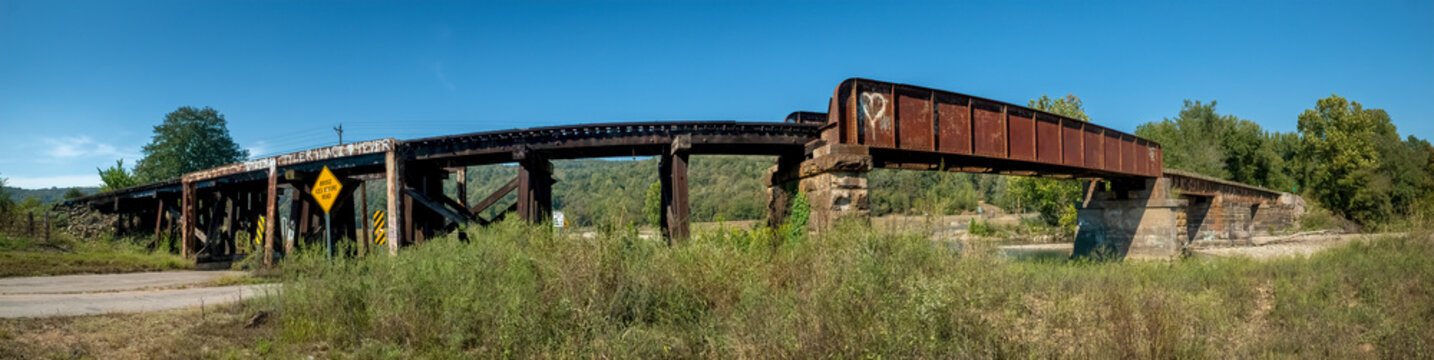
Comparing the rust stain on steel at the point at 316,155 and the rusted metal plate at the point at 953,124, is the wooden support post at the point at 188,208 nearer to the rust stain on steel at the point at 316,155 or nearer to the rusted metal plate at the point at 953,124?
the rust stain on steel at the point at 316,155

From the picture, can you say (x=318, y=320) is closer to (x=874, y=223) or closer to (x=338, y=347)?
(x=338, y=347)

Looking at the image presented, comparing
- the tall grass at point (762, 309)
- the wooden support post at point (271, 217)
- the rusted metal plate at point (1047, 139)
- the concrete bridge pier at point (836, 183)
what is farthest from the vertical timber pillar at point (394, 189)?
the rusted metal plate at point (1047, 139)

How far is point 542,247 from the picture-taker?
6141mm

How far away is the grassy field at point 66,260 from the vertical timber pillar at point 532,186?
35.9 feet

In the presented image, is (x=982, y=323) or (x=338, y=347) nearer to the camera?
(x=982, y=323)

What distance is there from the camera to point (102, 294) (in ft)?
30.0

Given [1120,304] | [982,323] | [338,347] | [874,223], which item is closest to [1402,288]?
[1120,304]

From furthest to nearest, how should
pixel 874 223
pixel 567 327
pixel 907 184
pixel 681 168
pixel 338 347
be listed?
1. pixel 681 168
2. pixel 874 223
3. pixel 907 184
4. pixel 338 347
5. pixel 567 327

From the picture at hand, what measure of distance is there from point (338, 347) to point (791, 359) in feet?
13.9

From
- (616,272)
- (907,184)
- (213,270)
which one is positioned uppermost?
(907,184)

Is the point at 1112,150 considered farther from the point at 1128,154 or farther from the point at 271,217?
the point at 271,217

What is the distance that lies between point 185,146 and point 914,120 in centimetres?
5958

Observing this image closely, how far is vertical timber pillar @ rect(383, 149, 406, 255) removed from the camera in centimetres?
1109

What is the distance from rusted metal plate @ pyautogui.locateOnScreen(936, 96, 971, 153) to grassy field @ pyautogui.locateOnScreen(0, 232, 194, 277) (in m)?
18.9
